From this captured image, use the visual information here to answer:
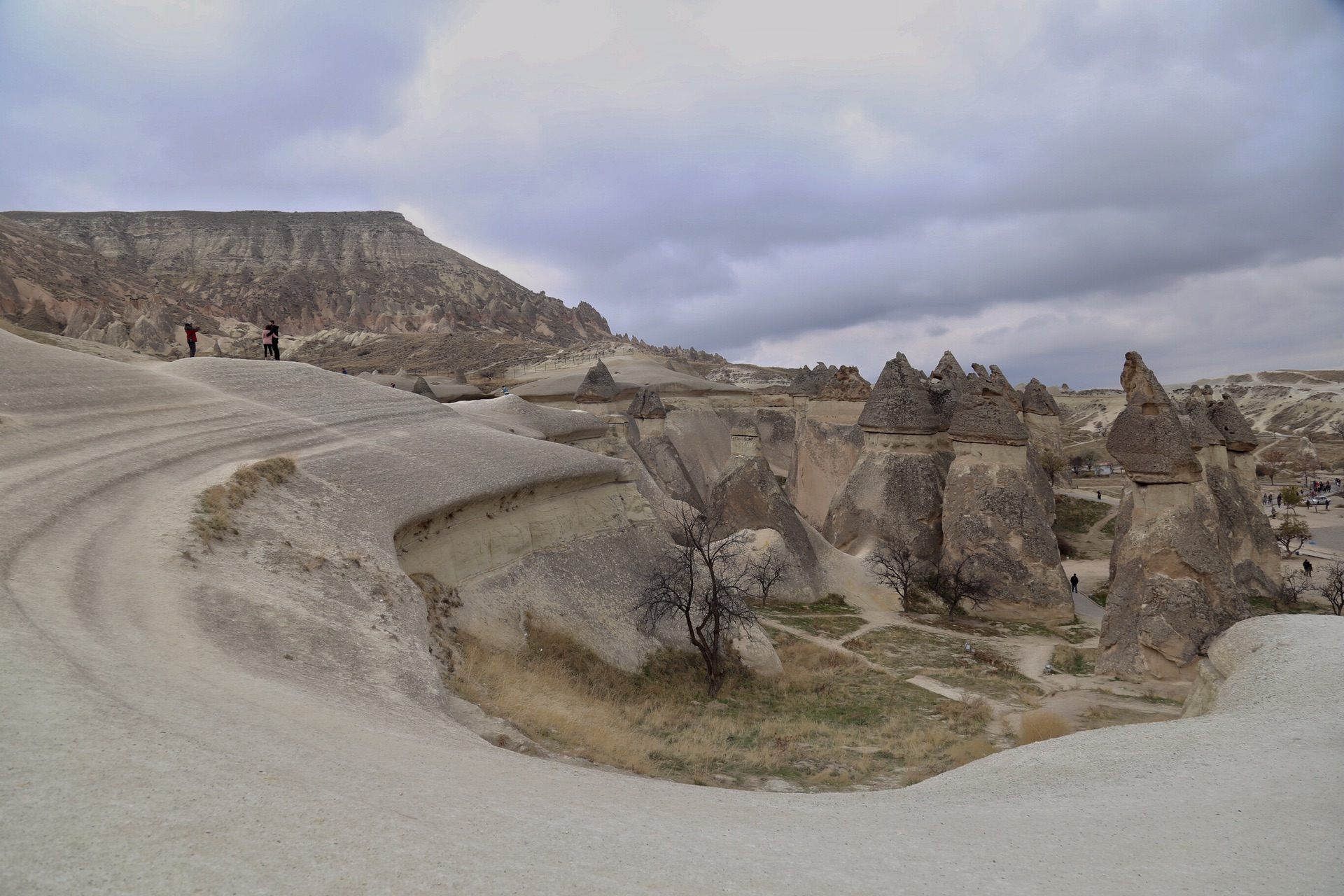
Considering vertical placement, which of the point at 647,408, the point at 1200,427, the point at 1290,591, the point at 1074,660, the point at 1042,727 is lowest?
the point at 1074,660

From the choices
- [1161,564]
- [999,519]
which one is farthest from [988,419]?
[1161,564]

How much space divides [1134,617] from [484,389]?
107 ft

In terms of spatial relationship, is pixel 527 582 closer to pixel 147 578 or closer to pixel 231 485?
pixel 231 485

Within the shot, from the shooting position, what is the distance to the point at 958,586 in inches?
578

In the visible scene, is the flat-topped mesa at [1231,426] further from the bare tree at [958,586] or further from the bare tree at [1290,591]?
the bare tree at [958,586]

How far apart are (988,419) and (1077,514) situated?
34.6ft

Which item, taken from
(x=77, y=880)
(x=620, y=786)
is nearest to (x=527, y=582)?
(x=620, y=786)

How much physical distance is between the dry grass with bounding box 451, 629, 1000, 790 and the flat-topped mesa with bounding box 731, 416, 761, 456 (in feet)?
22.7

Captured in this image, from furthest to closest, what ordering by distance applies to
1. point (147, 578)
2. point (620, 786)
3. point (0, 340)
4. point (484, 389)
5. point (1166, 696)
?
point (484, 389), point (1166, 696), point (0, 340), point (147, 578), point (620, 786)

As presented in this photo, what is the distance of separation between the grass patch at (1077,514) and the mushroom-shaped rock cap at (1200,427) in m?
6.57

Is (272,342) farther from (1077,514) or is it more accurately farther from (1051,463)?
(1051,463)

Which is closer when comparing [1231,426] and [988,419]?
[988,419]

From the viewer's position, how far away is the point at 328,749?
3.16 metres

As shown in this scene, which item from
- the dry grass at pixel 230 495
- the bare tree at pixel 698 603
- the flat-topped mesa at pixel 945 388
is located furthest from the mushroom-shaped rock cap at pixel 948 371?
the dry grass at pixel 230 495
